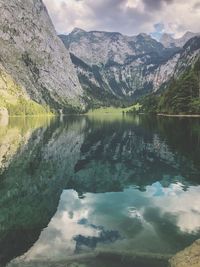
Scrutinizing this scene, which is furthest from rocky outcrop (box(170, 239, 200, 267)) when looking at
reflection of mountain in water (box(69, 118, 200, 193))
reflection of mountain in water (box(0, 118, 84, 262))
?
reflection of mountain in water (box(69, 118, 200, 193))

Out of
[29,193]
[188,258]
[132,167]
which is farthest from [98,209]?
[132,167]

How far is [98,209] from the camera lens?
28.7 m

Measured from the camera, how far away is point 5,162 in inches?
2050

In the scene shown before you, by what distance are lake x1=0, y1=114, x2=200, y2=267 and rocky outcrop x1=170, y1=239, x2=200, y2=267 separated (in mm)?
630

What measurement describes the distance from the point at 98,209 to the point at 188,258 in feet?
39.8

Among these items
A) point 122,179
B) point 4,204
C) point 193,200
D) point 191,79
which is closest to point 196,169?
point 122,179

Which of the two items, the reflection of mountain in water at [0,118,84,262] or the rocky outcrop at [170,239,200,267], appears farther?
the reflection of mountain in water at [0,118,84,262]

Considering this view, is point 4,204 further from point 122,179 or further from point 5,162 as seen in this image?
point 5,162

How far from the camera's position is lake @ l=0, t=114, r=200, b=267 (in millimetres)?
19422

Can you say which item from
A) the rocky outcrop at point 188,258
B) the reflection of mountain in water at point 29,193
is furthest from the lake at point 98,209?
the rocky outcrop at point 188,258

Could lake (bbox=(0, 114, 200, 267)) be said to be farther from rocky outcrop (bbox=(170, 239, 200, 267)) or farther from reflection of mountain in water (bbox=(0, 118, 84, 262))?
rocky outcrop (bbox=(170, 239, 200, 267))

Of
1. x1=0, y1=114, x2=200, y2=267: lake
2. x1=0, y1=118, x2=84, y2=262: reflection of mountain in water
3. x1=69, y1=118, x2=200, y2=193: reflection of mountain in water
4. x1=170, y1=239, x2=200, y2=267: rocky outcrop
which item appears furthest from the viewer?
x1=69, y1=118, x2=200, y2=193: reflection of mountain in water

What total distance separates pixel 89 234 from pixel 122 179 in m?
18.7

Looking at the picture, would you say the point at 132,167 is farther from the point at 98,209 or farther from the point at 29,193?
the point at 98,209
